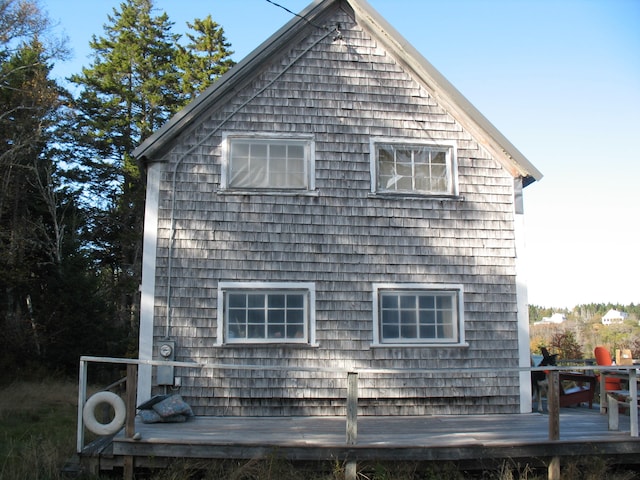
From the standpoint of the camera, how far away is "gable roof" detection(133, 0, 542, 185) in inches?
378

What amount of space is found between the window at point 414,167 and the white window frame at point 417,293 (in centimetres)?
154

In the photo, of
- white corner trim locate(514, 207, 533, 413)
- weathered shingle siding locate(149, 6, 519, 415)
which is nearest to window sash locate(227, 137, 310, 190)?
weathered shingle siding locate(149, 6, 519, 415)

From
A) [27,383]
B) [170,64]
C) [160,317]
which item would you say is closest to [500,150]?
[160,317]

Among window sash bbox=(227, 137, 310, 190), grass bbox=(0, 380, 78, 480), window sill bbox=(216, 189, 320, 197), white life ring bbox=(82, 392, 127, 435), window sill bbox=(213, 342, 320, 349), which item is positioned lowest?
grass bbox=(0, 380, 78, 480)

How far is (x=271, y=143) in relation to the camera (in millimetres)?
10031

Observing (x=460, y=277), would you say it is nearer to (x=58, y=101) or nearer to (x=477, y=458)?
(x=477, y=458)

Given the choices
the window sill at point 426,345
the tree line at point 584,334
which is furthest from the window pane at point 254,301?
the tree line at point 584,334

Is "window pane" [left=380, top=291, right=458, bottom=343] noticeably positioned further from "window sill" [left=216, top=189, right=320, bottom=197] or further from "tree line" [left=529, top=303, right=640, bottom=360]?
"tree line" [left=529, top=303, right=640, bottom=360]

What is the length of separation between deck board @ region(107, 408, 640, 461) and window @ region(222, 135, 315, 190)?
11.9 feet

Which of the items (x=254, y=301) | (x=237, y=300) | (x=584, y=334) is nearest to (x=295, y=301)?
(x=254, y=301)

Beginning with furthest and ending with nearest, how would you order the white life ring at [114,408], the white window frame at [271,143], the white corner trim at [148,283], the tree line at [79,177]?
the tree line at [79,177], the white window frame at [271,143], the white corner trim at [148,283], the white life ring at [114,408]

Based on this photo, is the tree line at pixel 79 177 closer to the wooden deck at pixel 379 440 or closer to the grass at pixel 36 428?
the grass at pixel 36 428

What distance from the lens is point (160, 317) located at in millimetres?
9352

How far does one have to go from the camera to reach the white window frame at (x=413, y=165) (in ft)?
33.1
